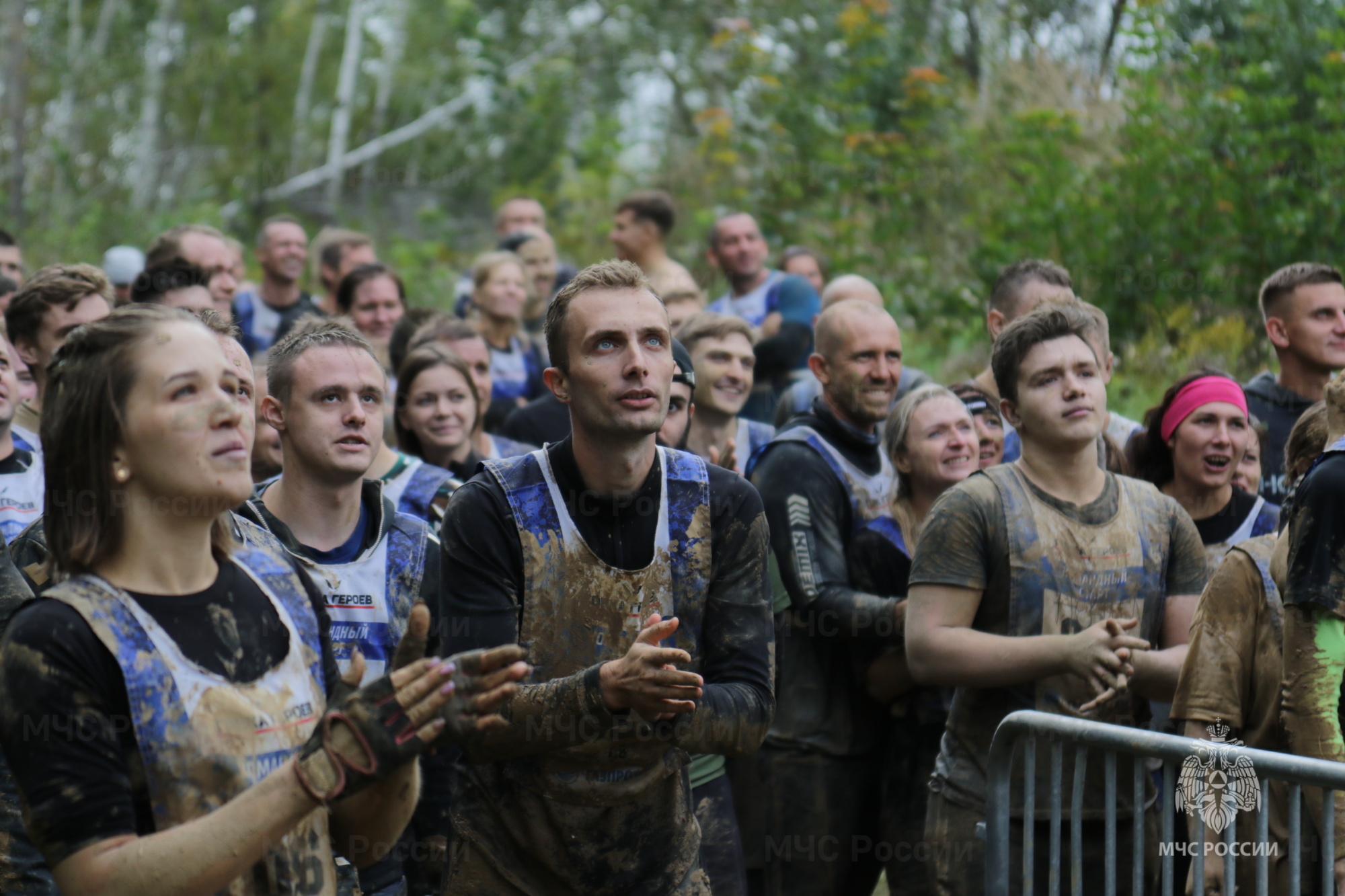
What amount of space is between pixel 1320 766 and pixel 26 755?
8.96 feet

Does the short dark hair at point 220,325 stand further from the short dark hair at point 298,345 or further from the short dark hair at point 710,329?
the short dark hair at point 710,329

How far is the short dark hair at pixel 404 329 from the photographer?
6711 mm

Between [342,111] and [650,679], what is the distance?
74.3ft

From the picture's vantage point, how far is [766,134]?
1556 centimetres

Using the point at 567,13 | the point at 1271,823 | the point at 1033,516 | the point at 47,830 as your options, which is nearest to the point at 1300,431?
the point at 1033,516

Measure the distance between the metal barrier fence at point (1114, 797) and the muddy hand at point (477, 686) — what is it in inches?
73.4

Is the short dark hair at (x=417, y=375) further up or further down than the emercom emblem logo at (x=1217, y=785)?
further up

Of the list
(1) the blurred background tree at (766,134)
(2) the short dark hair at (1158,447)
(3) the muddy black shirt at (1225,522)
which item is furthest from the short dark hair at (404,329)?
(1) the blurred background tree at (766,134)

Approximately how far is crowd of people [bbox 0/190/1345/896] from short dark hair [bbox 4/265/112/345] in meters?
0.02

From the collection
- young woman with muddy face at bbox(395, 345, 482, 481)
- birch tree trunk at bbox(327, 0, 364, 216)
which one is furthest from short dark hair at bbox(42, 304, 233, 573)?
birch tree trunk at bbox(327, 0, 364, 216)

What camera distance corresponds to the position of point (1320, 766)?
3143 millimetres

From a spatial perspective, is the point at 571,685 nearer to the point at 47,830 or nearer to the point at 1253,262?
the point at 47,830

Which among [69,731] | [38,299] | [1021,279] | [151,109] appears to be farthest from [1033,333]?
[151,109]

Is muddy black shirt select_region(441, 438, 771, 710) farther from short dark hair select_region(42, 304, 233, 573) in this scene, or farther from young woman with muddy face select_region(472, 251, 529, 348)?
young woman with muddy face select_region(472, 251, 529, 348)
